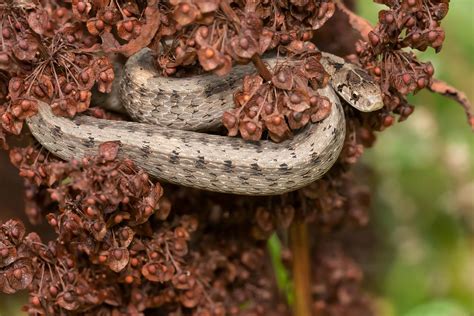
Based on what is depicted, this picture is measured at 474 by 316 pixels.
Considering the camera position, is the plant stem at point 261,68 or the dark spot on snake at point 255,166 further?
the dark spot on snake at point 255,166

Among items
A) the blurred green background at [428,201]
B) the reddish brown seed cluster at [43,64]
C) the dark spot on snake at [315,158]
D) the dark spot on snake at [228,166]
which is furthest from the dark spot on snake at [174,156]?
the blurred green background at [428,201]

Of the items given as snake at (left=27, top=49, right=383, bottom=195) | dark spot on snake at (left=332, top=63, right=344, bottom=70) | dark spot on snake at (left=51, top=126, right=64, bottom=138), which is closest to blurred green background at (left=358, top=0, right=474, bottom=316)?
dark spot on snake at (left=332, top=63, right=344, bottom=70)

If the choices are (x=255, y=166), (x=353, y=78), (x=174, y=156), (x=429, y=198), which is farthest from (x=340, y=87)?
(x=429, y=198)

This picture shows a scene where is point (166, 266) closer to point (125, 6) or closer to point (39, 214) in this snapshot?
point (39, 214)

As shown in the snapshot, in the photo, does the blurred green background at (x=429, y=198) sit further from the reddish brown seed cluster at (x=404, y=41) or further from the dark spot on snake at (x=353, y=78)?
the reddish brown seed cluster at (x=404, y=41)

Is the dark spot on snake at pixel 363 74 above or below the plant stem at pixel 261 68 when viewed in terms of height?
below

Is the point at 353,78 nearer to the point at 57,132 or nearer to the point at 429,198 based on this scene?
the point at 57,132
